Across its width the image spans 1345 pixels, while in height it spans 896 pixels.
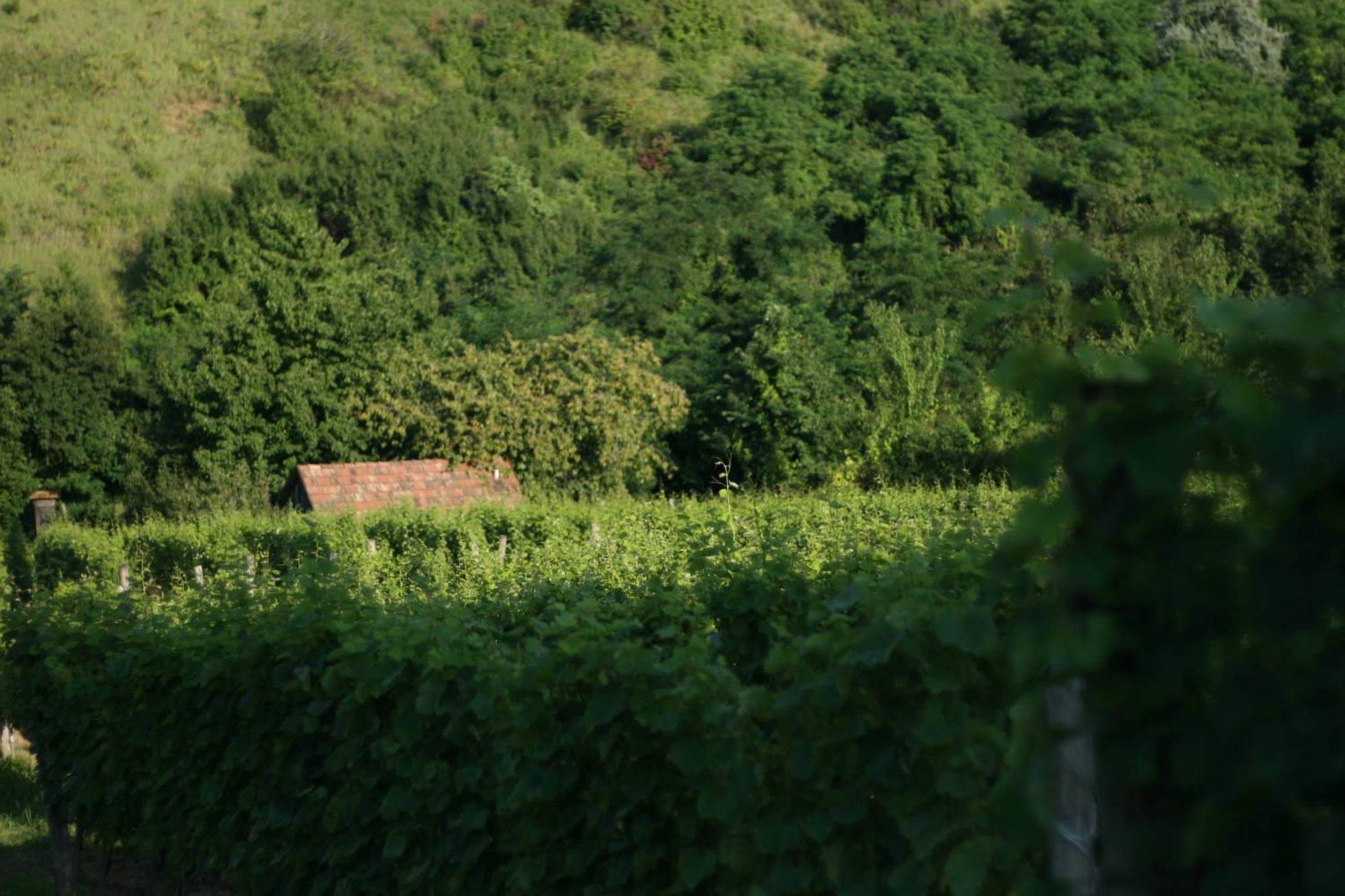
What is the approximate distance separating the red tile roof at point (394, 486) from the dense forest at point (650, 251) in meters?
2.20

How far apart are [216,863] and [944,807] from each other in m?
4.48

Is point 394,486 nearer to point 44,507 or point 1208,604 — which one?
point 44,507

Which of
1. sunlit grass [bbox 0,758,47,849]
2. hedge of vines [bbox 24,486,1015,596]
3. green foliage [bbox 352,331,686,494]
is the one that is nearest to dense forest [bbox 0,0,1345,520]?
green foliage [bbox 352,331,686,494]

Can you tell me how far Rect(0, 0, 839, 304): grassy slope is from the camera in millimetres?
55625

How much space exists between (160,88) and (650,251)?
116 ft

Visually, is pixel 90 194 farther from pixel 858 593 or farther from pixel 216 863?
pixel 858 593

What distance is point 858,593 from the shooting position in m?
3.17

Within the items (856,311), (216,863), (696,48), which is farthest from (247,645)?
(696,48)

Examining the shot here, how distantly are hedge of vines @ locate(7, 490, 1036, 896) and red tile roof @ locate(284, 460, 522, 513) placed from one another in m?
19.4

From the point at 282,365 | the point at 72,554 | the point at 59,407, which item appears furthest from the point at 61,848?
the point at 59,407

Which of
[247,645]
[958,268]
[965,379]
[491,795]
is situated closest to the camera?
[491,795]

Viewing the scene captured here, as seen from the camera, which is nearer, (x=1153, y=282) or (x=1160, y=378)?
(x=1160, y=378)

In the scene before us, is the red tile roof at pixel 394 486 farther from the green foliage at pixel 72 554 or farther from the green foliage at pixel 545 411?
the green foliage at pixel 72 554

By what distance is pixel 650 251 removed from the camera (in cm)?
4219
